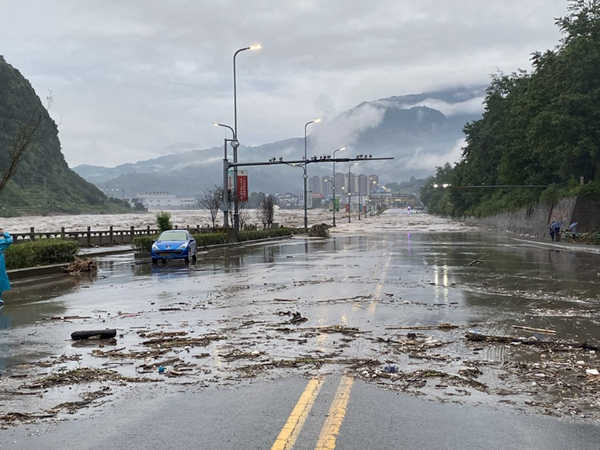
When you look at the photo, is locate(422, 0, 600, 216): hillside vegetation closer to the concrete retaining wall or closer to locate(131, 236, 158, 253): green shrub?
the concrete retaining wall

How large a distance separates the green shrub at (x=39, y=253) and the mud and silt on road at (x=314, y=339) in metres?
4.37

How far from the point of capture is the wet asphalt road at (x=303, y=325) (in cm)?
541

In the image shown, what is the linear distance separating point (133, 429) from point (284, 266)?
784 inches

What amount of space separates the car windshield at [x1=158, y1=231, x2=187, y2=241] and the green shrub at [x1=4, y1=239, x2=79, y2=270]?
4.90m

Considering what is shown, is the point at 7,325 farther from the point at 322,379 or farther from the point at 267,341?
the point at 322,379

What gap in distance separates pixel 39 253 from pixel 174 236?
7.63 metres

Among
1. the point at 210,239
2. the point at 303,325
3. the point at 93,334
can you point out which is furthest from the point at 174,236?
the point at 93,334

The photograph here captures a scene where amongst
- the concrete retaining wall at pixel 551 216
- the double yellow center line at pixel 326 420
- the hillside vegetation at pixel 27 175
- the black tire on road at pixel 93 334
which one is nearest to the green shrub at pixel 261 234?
the concrete retaining wall at pixel 551 216

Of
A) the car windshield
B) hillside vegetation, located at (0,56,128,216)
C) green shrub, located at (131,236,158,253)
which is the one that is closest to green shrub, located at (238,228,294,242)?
green shrub, located at (131,236,158,253)

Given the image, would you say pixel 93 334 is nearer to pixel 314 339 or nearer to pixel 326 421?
pixel 314 339

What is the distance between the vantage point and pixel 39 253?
23422 mm

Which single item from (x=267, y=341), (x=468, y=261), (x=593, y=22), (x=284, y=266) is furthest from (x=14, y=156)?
(x=593, y=22)

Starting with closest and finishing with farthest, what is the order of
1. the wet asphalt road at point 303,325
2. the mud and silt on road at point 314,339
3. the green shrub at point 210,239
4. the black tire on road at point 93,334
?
1. the wet asphalt road at point 303,325
2. the mud and silt on road at point 314,339
3. the black tire on road at point 93,334
4. the green shrub at point 210,239

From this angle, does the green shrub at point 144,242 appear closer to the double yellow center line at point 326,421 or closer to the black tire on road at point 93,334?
the black tire on road at point 93,334
